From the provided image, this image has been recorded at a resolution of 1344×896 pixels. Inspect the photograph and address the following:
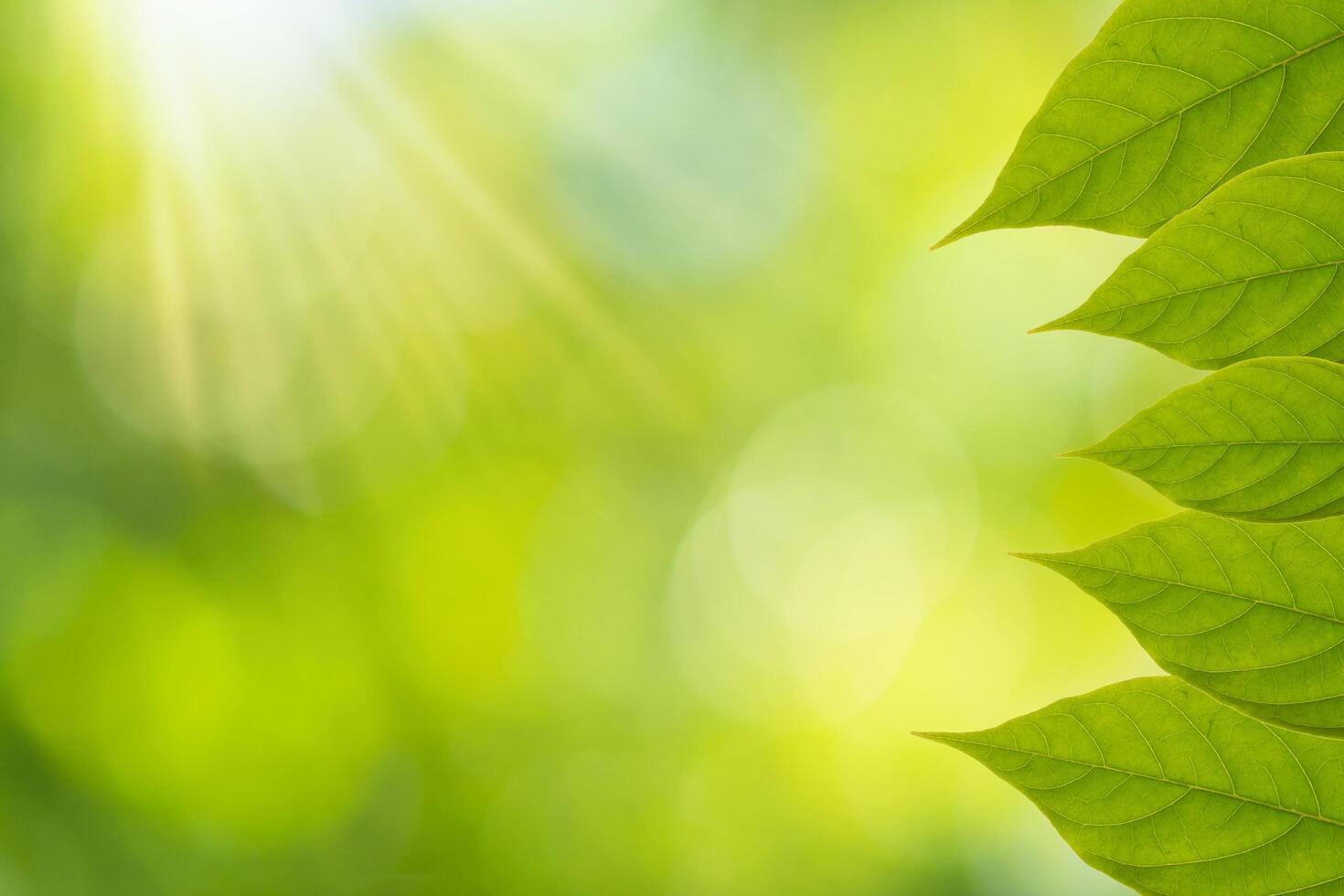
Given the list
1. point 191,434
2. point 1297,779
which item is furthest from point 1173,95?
point 191,434

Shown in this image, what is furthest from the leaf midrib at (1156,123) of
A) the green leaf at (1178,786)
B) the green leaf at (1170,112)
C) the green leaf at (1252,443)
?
the green leaf at (1178,786)

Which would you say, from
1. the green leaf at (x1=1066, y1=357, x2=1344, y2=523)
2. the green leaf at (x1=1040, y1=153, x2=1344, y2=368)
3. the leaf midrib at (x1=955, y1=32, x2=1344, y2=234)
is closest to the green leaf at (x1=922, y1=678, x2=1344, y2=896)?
the green leaf at (x1=1066, y1=357, x2=1344, y2=523)

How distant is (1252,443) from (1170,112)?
0.88 feet

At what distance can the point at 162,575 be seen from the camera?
1003 cm

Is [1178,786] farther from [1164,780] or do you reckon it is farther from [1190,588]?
[1190,588]

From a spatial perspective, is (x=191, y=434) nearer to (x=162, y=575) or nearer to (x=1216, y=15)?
(x=162, y=575)

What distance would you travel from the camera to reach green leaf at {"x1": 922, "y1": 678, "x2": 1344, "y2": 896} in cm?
79

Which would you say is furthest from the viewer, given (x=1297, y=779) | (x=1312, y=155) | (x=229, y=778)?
(x=229, y=778)

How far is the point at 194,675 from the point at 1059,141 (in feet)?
35.5

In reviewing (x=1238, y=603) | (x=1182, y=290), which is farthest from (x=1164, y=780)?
(x=1182, y=290)

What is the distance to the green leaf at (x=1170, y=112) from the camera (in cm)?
75

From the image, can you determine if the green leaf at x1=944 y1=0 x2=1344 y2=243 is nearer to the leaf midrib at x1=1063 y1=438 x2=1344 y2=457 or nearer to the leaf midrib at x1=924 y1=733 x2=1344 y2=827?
the leaf midrib at x1=1063 y1=438 x2=1344 y2=457

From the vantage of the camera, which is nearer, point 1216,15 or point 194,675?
point 1216,15

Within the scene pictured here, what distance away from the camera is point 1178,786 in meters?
0.82
